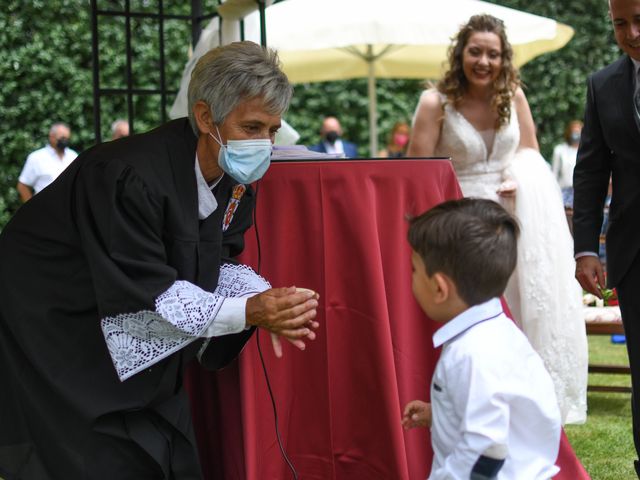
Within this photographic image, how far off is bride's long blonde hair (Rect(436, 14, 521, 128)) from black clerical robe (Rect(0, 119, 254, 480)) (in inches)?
88.4

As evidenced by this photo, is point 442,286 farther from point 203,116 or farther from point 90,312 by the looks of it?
point 90,312

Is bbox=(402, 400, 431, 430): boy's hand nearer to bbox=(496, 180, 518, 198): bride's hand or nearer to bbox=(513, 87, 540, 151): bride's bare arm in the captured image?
bbox=(496, 180, 518, 198): bride's hand

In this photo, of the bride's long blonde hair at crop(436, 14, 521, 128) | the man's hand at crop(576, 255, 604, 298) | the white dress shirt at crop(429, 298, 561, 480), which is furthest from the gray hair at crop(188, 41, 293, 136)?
the bride's long blonde hair at crop(436, 14, 521, 128)

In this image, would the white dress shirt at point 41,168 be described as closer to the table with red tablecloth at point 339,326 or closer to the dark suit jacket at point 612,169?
the table with red tablecloth at point 339,326

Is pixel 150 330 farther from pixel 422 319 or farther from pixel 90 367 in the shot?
pixel 422 319

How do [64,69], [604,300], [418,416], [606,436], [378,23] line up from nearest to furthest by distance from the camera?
[418,416] → [606,436] → [604,300] → [378,23] → [64,69]

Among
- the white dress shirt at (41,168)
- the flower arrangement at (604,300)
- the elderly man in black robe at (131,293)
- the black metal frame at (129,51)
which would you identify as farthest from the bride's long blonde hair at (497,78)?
the white dress shirt at (41,168)

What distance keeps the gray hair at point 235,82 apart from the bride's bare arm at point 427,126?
2.06 metres

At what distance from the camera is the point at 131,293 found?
239 cm

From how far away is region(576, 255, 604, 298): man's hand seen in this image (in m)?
3.14

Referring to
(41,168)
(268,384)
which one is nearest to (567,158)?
(41,168)

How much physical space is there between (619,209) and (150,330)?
150 cm

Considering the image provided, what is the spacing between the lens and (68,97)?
11.4 metres

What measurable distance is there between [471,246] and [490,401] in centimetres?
33
